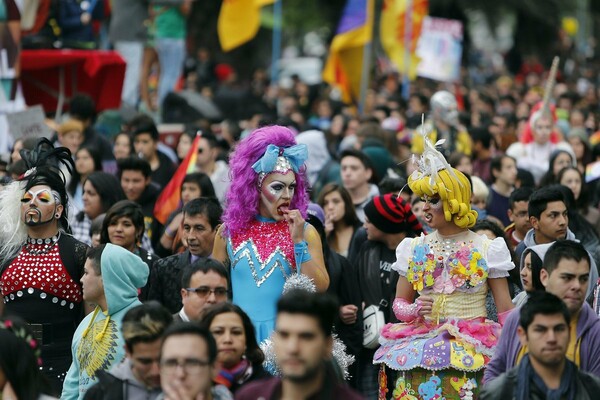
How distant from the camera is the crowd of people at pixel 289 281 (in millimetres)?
6629

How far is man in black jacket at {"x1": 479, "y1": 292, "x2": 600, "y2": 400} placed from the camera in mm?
6598

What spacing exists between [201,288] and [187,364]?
1.49m

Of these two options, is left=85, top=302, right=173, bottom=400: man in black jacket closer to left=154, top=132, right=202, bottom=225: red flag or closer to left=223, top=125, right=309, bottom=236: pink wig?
left=223, top=125, right=309, bottom=236: pink wig

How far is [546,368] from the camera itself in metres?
6.65

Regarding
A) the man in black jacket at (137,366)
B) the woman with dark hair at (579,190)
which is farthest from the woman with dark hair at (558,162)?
the man in black jacket at (137,366)

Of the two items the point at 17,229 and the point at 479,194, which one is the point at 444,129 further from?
the point at 17,229

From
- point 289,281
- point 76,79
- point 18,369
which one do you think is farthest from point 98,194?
point 76,79

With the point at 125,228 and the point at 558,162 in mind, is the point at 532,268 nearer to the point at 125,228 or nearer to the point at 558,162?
the point at 125,228

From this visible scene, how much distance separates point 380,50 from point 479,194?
28.2 meters

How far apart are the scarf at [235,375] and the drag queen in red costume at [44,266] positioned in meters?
2.37

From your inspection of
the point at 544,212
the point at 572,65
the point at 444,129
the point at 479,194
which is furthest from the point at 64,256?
the point at 572,65

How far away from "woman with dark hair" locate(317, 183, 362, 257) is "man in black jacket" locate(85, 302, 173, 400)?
4446 millimetres

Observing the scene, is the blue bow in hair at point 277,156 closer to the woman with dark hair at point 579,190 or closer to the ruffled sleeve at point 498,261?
the ruffled sleeve at point 498,261

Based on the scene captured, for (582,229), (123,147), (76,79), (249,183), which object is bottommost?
(582,229)
